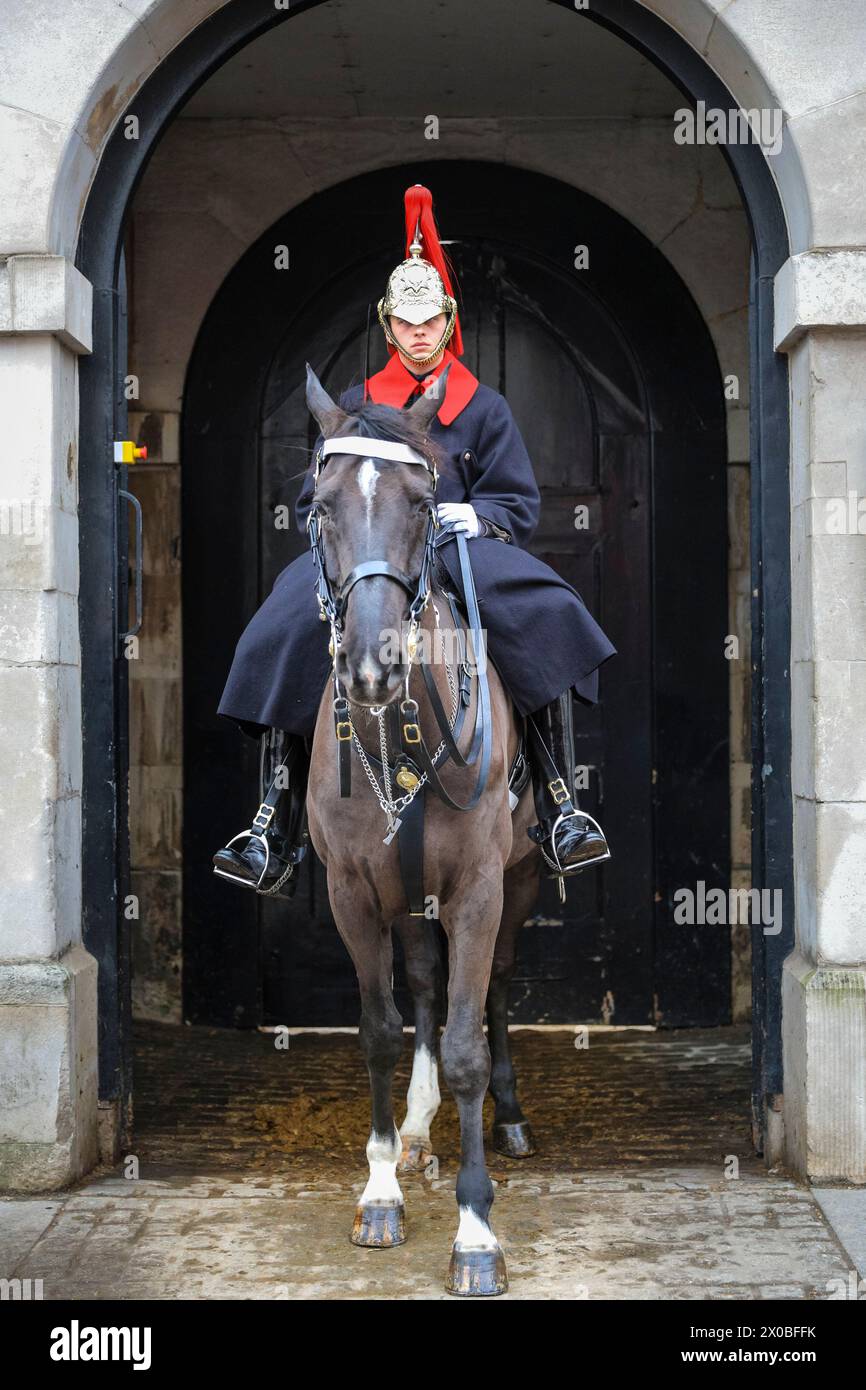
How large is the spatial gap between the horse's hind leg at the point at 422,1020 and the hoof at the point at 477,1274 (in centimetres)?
128

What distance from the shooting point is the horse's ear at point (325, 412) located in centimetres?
385

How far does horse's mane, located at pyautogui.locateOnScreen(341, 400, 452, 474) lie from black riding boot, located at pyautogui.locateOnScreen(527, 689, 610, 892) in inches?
49.4

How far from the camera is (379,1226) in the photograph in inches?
170

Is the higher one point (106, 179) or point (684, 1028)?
point (106, 179)

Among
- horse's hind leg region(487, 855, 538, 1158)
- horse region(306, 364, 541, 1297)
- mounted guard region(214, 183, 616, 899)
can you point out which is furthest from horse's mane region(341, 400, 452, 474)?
horse's hind leg region(487, 855, 538, 1158)

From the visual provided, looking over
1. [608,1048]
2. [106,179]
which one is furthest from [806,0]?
[608,1048]

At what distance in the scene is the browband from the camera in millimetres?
3705

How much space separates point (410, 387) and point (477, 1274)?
269 centimetres

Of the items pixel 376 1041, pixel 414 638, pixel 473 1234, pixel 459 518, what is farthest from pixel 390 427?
pixel 473 1234

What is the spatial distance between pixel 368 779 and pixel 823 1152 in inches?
78.7

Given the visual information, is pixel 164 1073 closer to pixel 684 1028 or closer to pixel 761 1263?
pixel 684 1028

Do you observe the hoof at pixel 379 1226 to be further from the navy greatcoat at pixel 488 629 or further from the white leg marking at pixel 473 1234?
the navy greatcoat at pixel 488 629

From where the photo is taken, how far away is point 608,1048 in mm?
6762

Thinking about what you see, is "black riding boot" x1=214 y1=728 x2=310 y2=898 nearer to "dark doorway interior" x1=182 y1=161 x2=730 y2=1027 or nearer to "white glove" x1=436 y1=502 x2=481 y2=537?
"white glove" x1=436 y1=502 x2=481 y2=537
